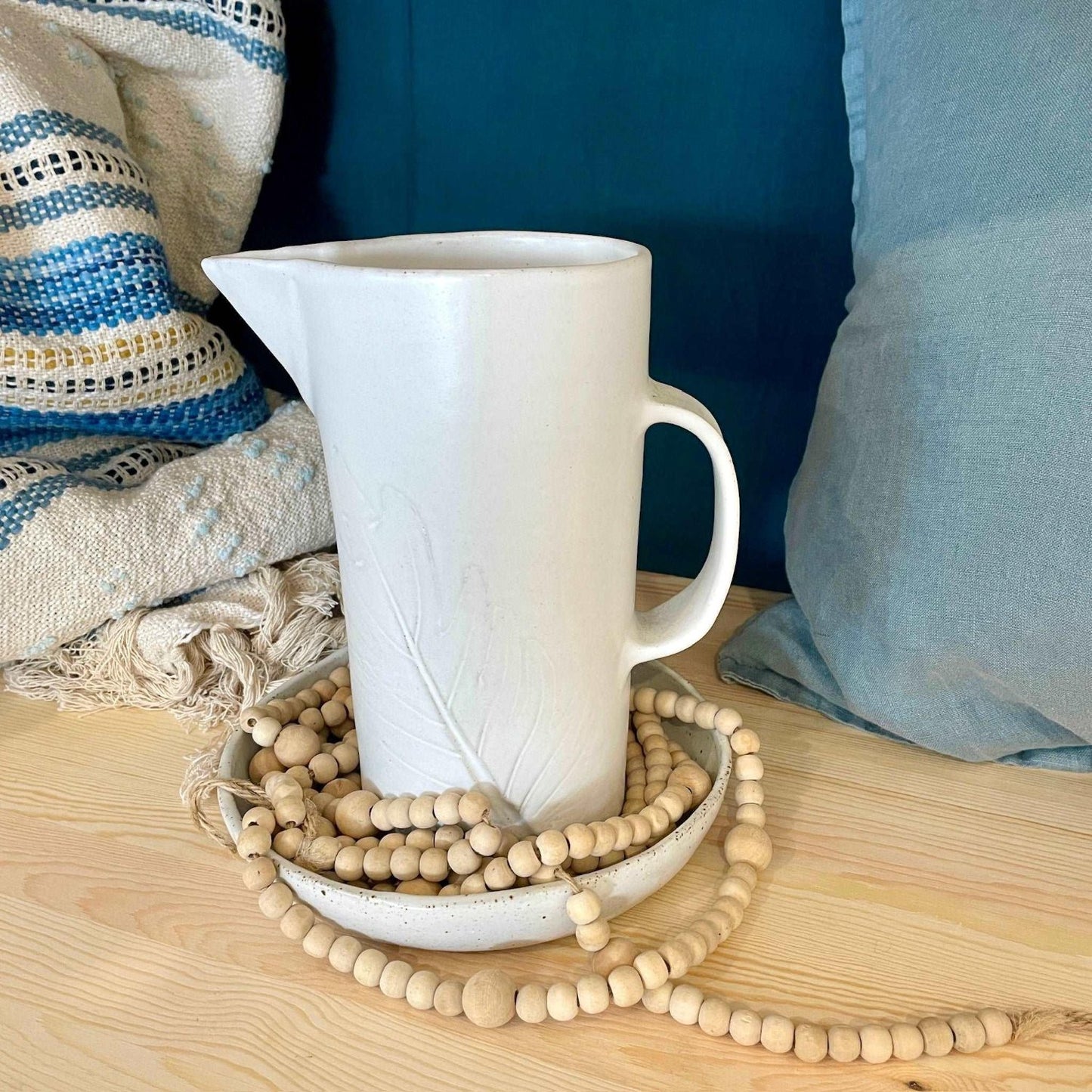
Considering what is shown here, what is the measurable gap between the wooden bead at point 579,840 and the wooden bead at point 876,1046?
0.12 metres

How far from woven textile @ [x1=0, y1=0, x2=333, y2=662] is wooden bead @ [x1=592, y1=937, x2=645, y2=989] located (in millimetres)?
306

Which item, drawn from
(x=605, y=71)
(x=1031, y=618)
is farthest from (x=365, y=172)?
(x=1031, y=618)

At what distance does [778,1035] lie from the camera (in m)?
0.37

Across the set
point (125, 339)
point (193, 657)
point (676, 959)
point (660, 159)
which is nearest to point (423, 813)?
point (676, 959)

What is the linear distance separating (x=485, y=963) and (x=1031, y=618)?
262 millimetres

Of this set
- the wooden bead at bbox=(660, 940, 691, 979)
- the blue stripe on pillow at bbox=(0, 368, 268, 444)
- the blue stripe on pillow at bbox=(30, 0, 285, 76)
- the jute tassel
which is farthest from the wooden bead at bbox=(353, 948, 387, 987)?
the blue stripe on pillow at bbox=(30, 0, 285, 76)

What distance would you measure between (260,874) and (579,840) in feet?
0.40

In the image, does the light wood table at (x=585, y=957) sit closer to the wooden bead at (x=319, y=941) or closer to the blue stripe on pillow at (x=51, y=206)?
the wooden bead at (x=319, y=941)

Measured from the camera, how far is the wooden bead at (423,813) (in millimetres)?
419

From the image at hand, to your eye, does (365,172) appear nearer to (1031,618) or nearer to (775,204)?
(775,204)

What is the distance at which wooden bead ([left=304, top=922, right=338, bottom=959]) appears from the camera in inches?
15.6

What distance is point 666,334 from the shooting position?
2.22 ft

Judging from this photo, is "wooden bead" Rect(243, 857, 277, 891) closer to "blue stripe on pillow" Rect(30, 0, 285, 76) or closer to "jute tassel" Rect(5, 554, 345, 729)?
"jute tassel" Rect(5, 554, 345, 729)

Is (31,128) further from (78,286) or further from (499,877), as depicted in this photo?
(499,877)
